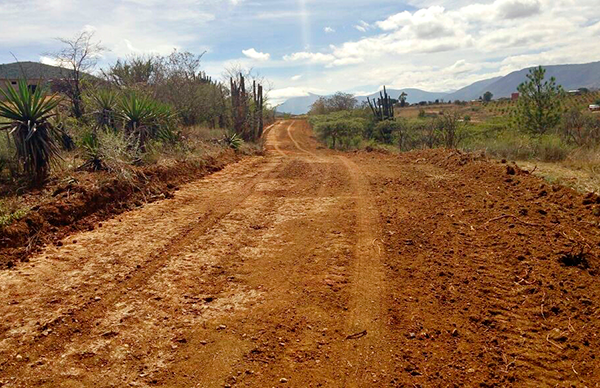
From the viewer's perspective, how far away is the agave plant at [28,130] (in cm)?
693

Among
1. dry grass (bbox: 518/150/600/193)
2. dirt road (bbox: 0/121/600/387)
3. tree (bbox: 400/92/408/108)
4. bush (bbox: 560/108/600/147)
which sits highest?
tree (bbox: 400/92/408/108)

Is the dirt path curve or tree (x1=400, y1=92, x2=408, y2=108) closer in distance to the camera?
the dirt path curve

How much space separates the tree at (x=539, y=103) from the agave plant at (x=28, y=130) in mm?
20467

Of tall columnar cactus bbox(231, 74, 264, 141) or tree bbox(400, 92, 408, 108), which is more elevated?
tree bbox(400, 92, 408, 108)

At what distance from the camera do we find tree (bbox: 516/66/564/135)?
18766mm

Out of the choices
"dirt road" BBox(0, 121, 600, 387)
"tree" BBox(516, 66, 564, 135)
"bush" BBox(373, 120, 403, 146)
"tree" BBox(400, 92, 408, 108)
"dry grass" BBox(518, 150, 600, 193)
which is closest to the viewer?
"dirt road" BBox(0, 121, 600, 387)

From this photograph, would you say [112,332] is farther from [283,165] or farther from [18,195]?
[283,165]

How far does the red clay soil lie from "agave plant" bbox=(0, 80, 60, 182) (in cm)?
50

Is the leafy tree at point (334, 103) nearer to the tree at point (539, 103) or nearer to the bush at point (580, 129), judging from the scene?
the tree at point (539, 103)

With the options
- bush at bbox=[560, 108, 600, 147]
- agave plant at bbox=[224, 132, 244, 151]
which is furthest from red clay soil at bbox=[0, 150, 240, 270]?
bush at bbox=[560, 108, 600, 147]

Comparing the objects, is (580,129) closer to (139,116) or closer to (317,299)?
(139,116)

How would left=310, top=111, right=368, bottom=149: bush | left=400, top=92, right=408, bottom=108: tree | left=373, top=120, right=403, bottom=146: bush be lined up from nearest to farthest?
left=310, top=111, right=368, bottom=149: bush
left=373, top=120, right=403, bottom=146: bush
left=400, top=92, right=408, bottom=108: tree

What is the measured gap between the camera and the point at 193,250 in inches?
206

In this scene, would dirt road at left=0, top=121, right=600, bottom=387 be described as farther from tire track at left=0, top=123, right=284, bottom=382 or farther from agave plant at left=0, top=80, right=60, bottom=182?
agave plant at left=0, top=80, right=60, bottom=182
